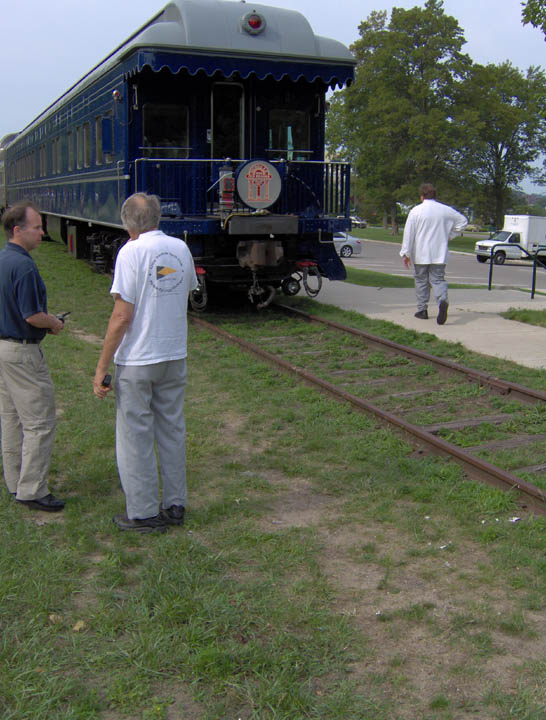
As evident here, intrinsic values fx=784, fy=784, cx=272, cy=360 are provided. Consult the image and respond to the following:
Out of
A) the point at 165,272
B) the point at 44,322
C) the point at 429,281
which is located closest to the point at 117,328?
the point at 165,272

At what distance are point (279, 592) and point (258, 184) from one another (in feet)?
25.3

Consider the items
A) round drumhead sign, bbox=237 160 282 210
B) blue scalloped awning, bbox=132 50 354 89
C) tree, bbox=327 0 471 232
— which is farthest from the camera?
tree, bbox=327 0 471 232

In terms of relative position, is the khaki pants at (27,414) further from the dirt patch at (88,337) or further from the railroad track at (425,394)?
the dirt patch at (88,337)

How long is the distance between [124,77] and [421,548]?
900cm

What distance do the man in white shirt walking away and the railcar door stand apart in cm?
295

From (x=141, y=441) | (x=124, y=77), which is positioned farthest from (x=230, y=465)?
(x=124, y=77)

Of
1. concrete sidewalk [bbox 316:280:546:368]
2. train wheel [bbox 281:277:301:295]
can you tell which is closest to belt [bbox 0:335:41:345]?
concrete sidewalk [bbox 316:280:546:368]

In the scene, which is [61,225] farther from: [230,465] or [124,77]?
[230,465]

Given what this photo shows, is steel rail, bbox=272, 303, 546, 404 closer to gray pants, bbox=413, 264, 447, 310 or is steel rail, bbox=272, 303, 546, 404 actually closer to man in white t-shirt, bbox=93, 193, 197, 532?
gray pants, bbox=413, 264, 447, 310

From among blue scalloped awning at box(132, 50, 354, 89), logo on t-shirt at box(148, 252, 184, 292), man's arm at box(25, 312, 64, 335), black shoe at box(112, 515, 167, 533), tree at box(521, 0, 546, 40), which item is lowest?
black shoe at box(112, 515, 167, 533)

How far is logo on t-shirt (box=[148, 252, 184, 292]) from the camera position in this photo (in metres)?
4.12

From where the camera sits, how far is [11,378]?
14.6ft

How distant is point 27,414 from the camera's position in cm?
447

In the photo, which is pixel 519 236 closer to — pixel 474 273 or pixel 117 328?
pixel 474 273
